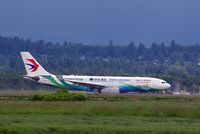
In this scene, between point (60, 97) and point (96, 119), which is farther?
point (60, 97)

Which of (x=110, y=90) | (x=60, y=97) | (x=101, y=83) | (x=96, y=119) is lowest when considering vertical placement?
(x=96, y=119)

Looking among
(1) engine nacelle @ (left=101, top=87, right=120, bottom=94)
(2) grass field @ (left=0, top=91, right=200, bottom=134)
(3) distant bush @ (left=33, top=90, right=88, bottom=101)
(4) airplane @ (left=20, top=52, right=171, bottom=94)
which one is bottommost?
(2) grass field @ (left=0, top=91, right=200, bottom=134)

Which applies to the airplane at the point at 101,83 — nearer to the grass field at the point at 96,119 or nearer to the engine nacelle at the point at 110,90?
the engine nacelle at the point at 110,90

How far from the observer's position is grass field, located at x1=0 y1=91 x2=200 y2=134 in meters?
39.2

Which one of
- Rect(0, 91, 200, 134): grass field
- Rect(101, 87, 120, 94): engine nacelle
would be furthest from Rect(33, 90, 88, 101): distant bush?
Rect(101, 87, 120, 94): engine nacelle

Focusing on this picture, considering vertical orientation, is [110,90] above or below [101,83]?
below

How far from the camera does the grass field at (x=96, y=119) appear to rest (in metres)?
39.2

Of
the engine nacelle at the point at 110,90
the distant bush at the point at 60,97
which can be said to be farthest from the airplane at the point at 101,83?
the distant bush at the point at 60,97

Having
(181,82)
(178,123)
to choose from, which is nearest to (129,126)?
(178,123)

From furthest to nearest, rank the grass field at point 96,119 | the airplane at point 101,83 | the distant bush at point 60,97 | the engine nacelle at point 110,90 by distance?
the engine nacelle at point 110,90 < the airplane at point 101,83 < the distant bush at point 60,97 < the grass field at point 96,119

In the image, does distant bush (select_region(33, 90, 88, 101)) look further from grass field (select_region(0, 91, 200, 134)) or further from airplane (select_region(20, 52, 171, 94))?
airplane (select_region(20, 52, 171, 94))

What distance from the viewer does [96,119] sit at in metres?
46.3

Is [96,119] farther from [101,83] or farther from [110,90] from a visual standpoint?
[101,83]

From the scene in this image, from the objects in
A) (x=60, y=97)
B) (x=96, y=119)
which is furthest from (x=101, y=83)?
(x=96, y=119)
